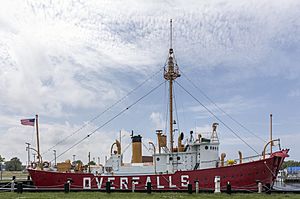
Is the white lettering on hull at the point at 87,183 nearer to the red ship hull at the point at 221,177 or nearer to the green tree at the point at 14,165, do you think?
the red ship hull at the point at 221,177

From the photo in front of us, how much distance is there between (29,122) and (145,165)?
40.4 ft

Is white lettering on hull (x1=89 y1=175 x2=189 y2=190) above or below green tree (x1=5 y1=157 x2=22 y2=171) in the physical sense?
above

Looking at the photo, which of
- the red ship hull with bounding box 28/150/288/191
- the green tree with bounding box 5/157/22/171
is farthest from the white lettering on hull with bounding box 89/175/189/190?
the green tree with bounding box 5/157/22/171

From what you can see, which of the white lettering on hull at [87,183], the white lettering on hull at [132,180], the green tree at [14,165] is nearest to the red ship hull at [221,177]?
the white lettering on hull at [132,180]

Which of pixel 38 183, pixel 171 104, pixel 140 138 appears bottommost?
pixel 38 183

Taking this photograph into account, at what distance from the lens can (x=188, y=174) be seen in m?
32.9

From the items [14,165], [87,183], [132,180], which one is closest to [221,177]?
[132,180]

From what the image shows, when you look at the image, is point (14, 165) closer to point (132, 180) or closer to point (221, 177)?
point (132, 180)

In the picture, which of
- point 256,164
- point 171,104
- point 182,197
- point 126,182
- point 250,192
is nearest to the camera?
point 182,197

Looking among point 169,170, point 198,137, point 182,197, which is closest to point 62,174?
point 169,170

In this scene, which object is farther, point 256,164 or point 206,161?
point 206,161

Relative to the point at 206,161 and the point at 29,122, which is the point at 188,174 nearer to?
the point at 206,161

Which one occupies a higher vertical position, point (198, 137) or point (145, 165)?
point (198, 137)

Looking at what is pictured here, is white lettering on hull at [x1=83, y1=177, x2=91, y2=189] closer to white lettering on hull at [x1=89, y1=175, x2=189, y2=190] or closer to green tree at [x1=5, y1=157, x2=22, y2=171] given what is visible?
white lettering on hull at [x1=89, y1=175, x2=189, y2=190]
